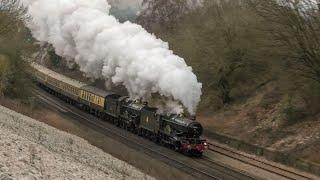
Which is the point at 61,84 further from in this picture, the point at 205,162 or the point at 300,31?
the point at 205,162

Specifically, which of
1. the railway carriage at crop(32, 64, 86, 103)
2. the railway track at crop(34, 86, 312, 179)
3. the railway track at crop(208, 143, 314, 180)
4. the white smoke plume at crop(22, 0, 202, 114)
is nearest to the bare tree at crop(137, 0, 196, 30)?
the railway carriage at crop(32, 64, 86, 103)

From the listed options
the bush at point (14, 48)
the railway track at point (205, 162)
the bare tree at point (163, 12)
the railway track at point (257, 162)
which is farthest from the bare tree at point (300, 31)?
Result: the bare tree at point (163, 12)

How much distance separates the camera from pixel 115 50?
38.3 meters

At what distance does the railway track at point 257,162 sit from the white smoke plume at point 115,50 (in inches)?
185

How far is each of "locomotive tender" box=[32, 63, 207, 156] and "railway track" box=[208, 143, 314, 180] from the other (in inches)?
115

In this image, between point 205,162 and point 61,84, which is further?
point 61,84

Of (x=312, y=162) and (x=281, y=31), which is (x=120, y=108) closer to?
(x=281, y=31)

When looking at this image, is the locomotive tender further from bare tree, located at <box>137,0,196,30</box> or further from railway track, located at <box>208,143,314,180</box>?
bare tree, located at <box>137,0,196,30</box>

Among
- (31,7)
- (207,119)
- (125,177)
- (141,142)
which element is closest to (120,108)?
(141,142)

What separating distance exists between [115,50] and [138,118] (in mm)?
5734

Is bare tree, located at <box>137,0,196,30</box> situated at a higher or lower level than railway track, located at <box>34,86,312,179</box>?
higher

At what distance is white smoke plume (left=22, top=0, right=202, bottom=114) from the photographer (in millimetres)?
31016

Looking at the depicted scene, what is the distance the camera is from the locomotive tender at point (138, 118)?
30.8 m

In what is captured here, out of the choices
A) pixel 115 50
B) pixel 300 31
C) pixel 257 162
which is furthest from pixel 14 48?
pixel 257 162
